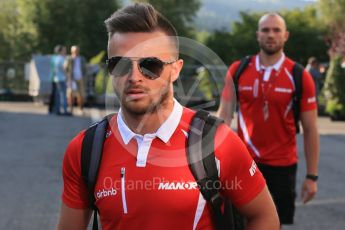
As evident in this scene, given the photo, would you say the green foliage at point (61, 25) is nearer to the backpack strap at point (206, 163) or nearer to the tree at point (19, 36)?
the tree at point (19, 36)

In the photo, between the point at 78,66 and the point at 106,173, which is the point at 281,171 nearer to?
the point at 106,173

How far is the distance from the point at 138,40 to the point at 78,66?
1847cm

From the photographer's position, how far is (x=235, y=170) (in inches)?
116

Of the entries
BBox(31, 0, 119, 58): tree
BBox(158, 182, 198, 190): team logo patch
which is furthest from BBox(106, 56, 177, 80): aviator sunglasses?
BBox(31, 0, 119, 58): tree

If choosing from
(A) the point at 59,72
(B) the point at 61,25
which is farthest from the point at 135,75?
(B) the point at 61,25

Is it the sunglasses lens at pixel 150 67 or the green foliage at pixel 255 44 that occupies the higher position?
the sunglasses lens at pixel 150 67

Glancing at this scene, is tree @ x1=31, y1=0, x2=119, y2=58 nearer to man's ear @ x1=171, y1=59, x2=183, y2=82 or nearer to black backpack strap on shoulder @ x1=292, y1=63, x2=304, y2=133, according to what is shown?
black backpack strap on shoulder @ x1=292, y1=63, x2=304, y2=133

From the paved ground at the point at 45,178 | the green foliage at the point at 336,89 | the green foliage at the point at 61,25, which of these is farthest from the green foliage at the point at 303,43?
the paved ground at the point at 45,178

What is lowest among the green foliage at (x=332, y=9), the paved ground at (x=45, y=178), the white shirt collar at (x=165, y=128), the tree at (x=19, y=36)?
the tree at (x=19, y=36)

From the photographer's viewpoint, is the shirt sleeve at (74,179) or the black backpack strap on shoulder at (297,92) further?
the black backpack strap on shoulder at (297,92)

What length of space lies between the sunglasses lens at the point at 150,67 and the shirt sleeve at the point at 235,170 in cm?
33

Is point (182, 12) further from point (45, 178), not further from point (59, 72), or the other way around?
point (45, 178)

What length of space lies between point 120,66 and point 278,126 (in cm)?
334

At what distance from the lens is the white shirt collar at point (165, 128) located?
3.01 m
